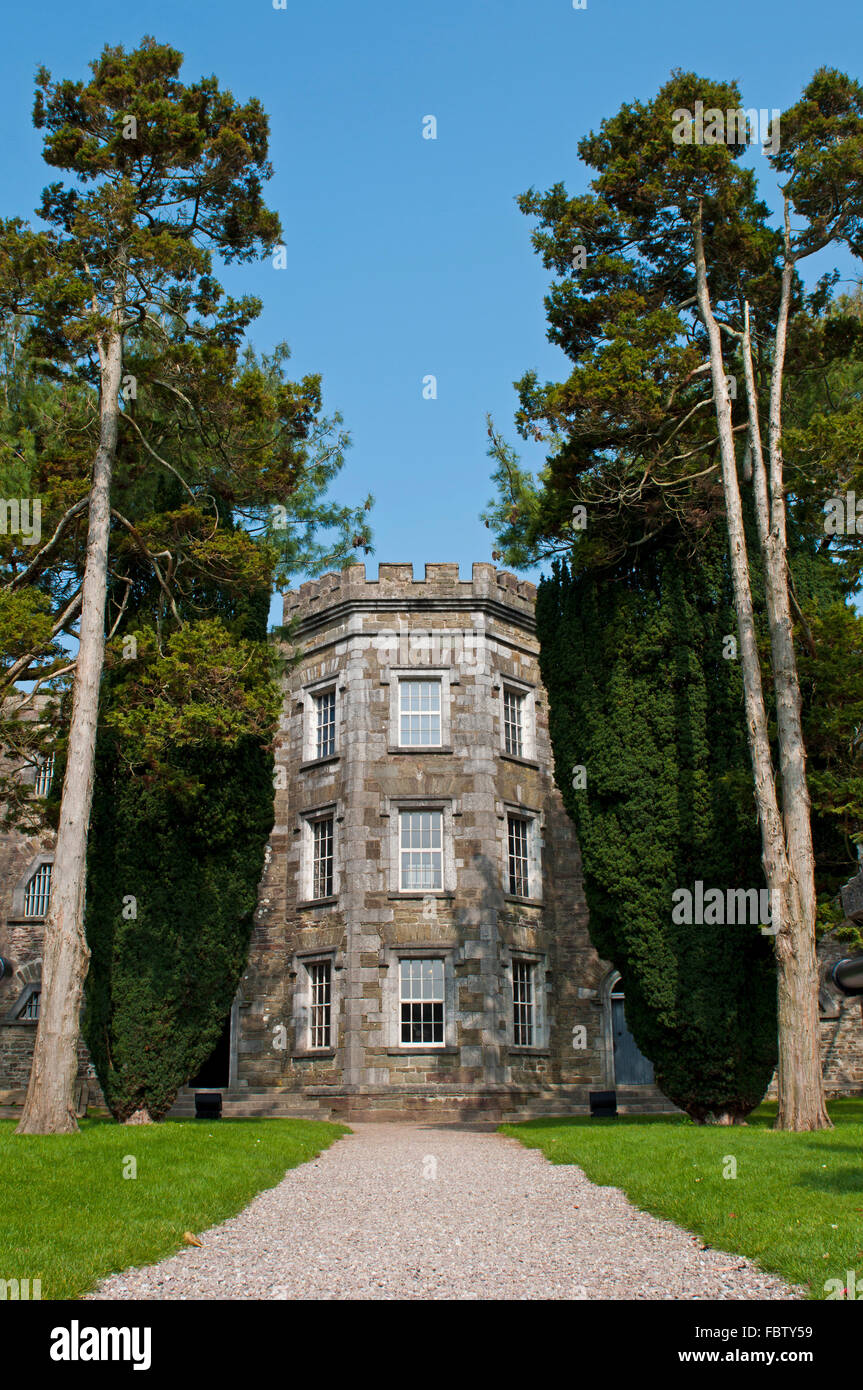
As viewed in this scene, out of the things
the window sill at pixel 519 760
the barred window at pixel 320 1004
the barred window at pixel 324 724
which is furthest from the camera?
the barred window at pixel 324 724

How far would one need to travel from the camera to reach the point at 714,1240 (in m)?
7.08

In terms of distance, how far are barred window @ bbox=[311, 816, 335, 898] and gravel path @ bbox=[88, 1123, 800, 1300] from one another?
11564mm

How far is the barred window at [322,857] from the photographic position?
75.8 feet

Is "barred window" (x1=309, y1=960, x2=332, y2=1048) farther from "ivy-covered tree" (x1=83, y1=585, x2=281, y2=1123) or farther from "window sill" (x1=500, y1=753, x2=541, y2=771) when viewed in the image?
"ivy-covered tree" (x1=83, y1=585, x2=281, y2=1123)

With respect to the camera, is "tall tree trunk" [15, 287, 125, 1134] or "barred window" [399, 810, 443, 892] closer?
"tall tree trunk" [15, 287, 125, 1134]

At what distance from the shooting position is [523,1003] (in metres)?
22.6

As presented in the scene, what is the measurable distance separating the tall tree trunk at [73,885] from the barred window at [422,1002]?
356 inches

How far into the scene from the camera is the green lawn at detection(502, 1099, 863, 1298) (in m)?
6.34

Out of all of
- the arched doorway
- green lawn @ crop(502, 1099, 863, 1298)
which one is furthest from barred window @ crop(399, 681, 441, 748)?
green lawn @ crop(502, 1099, 863, 1298)

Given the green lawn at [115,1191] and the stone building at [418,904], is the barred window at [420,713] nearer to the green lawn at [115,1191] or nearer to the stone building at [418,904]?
the stone building at [418,904]

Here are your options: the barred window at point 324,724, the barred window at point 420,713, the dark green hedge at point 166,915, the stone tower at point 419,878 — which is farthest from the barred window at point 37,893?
the dark green hedge at point 166,915

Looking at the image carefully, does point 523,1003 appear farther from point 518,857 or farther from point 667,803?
point 667,803

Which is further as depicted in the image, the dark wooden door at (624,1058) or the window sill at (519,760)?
the dark wooden door at (624,1058)
